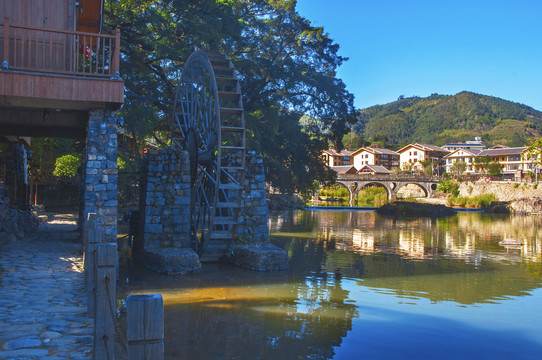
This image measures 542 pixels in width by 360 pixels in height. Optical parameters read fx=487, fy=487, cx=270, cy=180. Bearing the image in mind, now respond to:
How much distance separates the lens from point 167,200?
10938 mm

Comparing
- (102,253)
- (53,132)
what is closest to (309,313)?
(102,253)

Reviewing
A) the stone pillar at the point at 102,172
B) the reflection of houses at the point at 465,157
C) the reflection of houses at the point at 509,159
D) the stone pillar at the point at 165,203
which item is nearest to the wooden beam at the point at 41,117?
the stone pillar at the point at 102,172

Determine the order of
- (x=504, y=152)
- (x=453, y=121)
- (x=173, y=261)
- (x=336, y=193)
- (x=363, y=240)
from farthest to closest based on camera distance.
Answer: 1. (x=453, y=121)
2. (x=504, y=152)
3. (x=336, y=193)
4. (x=363, y=240)
5. (x=173, y=261)

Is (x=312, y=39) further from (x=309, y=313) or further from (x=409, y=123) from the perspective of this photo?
(x=409, y=123)

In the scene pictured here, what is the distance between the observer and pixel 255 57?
21.2 metres

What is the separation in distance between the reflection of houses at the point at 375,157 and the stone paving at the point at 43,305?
253 feet

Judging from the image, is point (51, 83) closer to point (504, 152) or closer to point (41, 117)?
point (41, 117)

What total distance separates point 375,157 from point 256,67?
2608 inches

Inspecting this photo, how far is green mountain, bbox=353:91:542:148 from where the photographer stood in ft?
399

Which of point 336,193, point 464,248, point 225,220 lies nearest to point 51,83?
point 225,220

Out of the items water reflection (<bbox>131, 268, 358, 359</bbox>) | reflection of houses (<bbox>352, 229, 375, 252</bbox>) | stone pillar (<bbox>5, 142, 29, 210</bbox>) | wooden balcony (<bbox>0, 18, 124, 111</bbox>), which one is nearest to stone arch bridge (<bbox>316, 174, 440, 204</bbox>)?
reflection of houses (<bbox>352, 229, 375, 252</bbox>)

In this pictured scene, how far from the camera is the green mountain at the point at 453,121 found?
12156 centimetres

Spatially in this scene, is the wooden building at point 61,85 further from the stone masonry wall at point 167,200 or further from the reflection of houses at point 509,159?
the reflection of houses at point 509,159

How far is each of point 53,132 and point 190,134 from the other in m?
3.67
